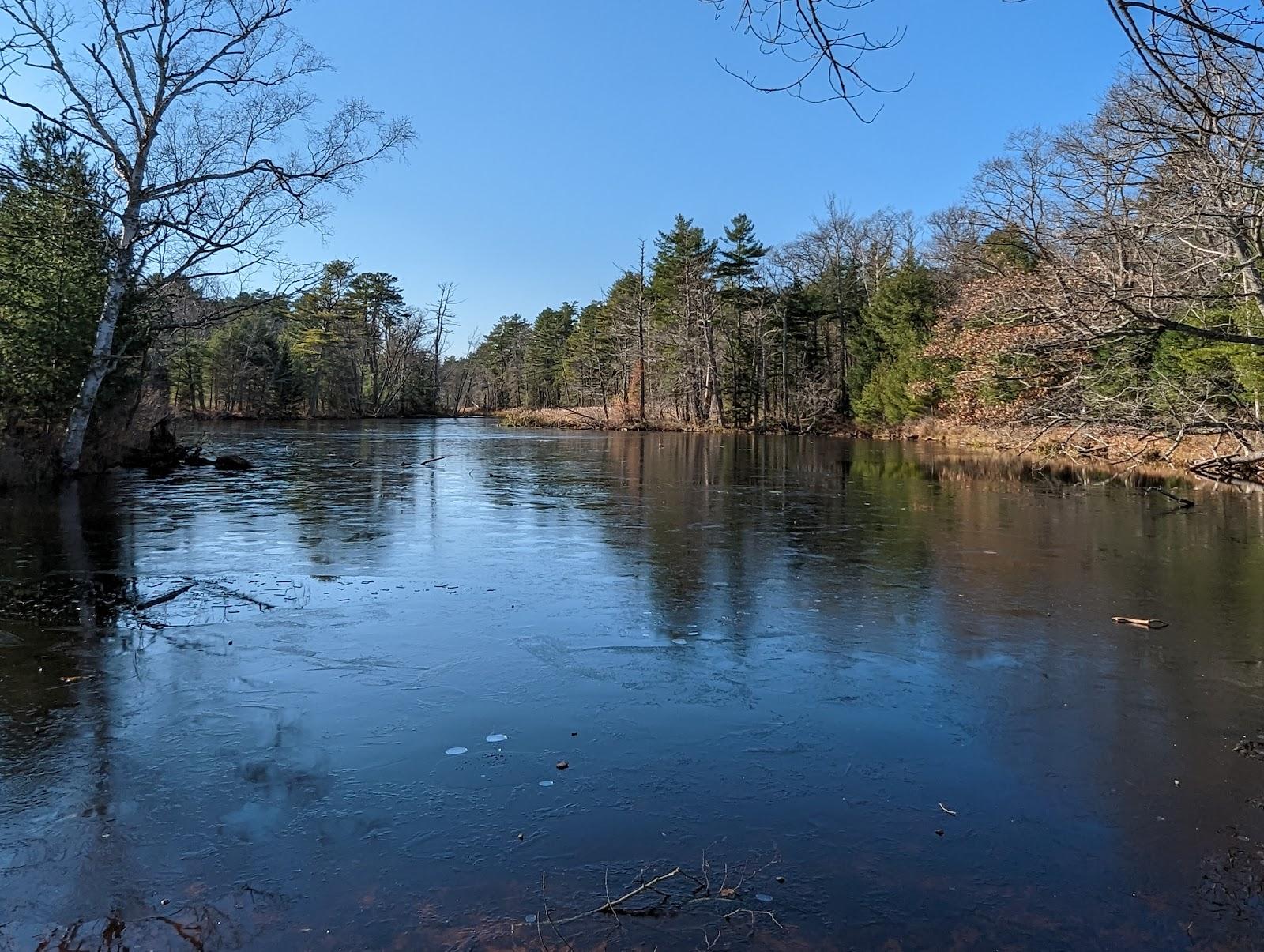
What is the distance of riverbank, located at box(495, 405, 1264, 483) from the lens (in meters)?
6.52

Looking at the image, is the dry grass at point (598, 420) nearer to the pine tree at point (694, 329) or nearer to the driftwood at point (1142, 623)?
the pine tree at point (694, 329)

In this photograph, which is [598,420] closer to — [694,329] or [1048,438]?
[694,329]

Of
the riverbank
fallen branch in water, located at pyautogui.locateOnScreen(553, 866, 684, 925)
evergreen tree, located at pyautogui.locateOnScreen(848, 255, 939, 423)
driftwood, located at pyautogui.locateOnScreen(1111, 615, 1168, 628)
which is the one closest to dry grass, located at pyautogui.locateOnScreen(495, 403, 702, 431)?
the riverbank

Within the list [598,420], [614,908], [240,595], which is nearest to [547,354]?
[598,420]

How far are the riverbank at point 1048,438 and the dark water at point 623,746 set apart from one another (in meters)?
1.60

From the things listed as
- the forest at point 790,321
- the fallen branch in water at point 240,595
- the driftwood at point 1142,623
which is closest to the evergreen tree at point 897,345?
the forest at point 790,321

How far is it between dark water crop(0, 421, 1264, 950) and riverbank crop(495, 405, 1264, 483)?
1599mm

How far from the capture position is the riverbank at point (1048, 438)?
21.4 feet

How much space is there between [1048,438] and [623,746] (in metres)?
4.84

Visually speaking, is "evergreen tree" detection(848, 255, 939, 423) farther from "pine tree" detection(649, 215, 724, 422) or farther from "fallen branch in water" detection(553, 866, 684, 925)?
"fallen branch in water" detection(553, 866, 684, 925)

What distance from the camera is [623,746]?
493 centimetres

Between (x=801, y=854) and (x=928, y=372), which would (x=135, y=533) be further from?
(x=928, y=372)

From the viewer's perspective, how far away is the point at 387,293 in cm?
7525

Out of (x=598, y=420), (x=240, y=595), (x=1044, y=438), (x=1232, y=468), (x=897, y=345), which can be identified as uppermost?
(x=897, y=345)
